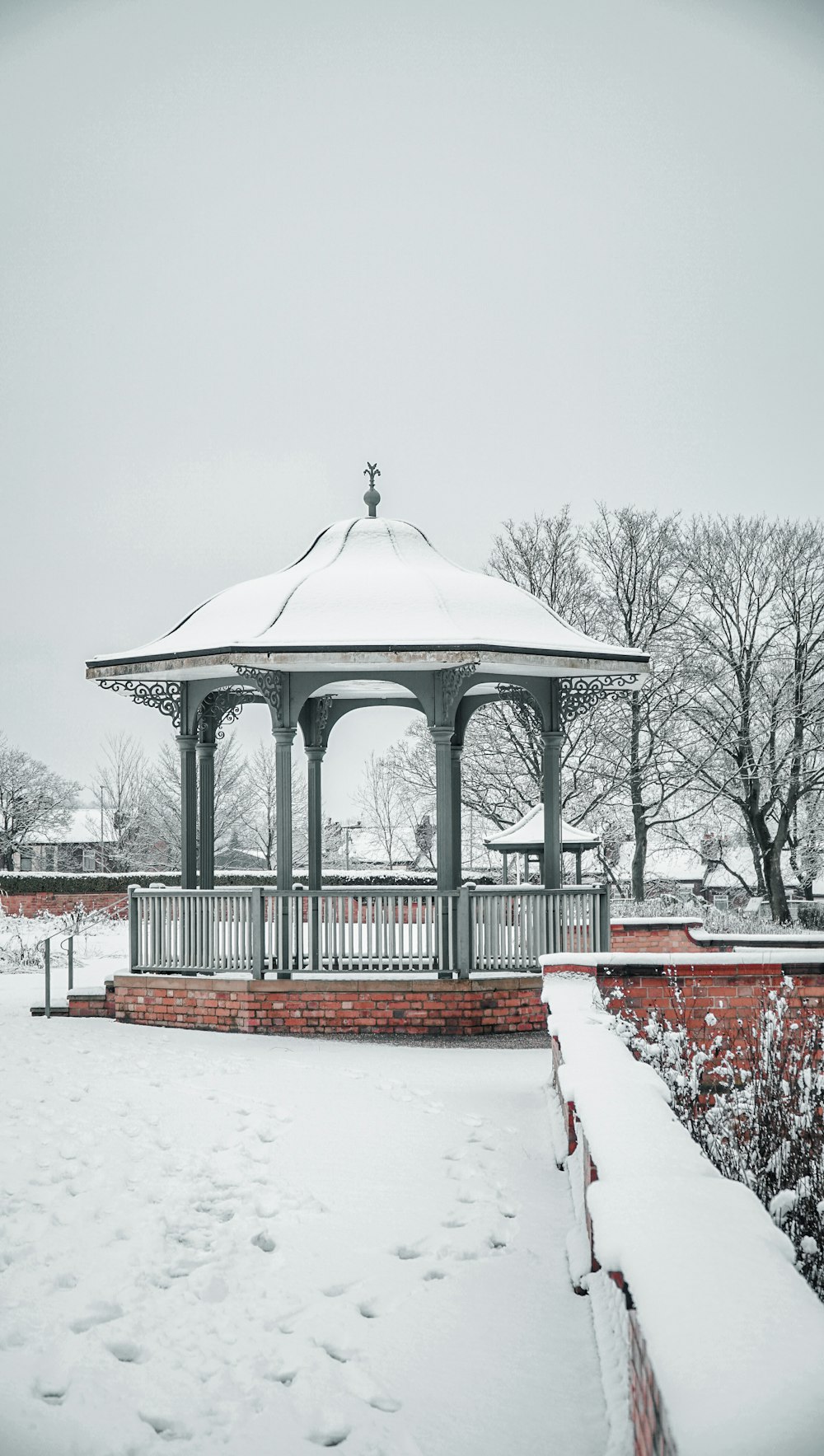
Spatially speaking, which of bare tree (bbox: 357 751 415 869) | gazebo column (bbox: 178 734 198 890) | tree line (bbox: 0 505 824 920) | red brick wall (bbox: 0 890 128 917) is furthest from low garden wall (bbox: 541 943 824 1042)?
bare tree (bbox: 357 751 415 869)

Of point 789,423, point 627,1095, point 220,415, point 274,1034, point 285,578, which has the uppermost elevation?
point 220,415

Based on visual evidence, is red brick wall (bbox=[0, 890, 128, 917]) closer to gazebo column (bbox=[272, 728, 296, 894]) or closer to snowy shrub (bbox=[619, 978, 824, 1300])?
gazebo column (bbox=[272, 728, 296, 894])

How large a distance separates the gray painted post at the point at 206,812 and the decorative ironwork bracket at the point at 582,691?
409 cm

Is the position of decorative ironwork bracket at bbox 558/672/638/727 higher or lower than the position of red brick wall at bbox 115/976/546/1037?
higher

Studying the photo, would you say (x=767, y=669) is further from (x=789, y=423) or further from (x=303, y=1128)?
(x=303, y=1128)

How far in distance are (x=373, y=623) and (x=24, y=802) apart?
167ft

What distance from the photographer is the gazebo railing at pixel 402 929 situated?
11.2 metres

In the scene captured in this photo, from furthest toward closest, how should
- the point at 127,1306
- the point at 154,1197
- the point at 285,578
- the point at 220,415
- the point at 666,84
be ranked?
the point at 220,415, the point at 285,578, the point at 666,84, the point at 154,1197, the point at 127,1306

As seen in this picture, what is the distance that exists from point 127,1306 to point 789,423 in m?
31.2

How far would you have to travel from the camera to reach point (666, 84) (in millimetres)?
11469

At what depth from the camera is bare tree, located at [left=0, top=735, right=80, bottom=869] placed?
187ft

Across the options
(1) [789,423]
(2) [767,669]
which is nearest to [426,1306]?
(2) [767,669]

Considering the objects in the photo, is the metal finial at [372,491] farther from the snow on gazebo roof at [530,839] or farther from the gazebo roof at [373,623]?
the snow on gazebo roof at [530,839]

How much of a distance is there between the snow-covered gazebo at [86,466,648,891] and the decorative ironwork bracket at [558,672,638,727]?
0.05 feet
